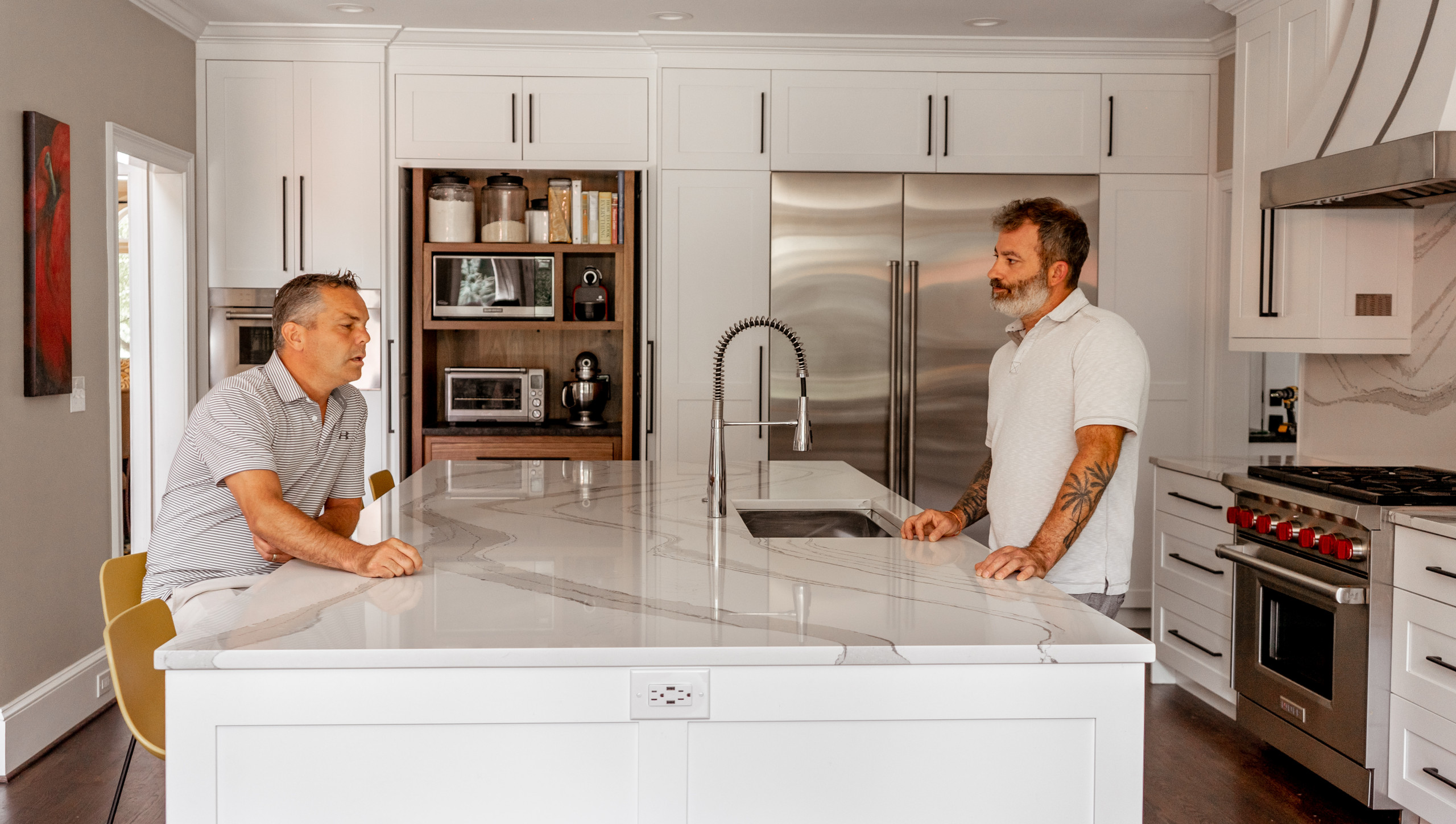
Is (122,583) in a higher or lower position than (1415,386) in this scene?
lower

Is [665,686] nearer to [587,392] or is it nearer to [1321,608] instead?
[1321,608]

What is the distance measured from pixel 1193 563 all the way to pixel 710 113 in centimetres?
250

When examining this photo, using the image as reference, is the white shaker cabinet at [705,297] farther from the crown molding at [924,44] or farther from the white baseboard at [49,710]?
the white baseboard at [49,710]

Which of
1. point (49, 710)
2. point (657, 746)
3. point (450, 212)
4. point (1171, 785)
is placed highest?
point (450, 212)

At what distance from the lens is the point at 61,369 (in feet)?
10.8

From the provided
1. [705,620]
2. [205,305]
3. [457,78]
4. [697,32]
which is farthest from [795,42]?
[705,620]

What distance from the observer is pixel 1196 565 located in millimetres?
3559

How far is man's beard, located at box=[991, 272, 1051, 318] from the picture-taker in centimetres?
211

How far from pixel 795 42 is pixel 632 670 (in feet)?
11.7

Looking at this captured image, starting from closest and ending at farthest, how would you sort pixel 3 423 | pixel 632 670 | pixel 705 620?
pixel 632 670 → pixel 705 620 → pixel 3 423

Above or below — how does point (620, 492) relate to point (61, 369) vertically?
below

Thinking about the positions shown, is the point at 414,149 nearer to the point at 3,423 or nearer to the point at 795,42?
the point at 795,42

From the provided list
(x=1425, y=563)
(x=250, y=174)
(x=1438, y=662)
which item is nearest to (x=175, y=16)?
(x=250, y=174)

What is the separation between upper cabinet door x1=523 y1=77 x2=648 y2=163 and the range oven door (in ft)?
8.95
